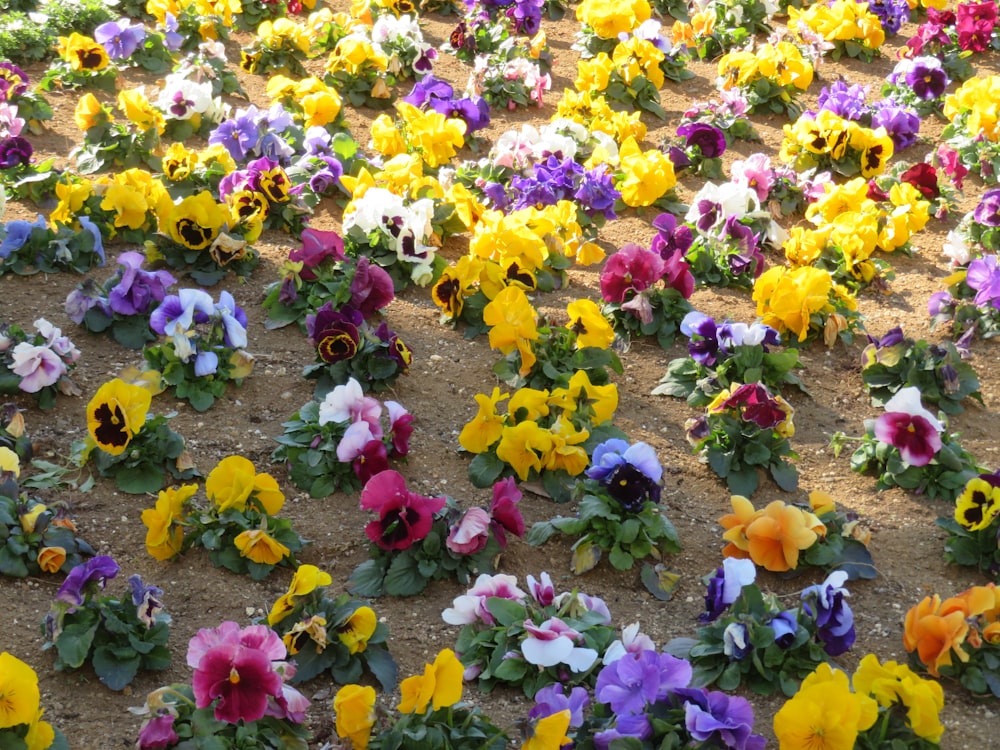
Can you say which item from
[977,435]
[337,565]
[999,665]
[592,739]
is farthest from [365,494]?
[977,435]

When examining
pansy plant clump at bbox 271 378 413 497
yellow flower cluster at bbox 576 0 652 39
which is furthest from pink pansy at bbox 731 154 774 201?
pansy plant clump at bbox 271 378 413 497

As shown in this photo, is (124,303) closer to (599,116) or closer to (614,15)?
(599,116)

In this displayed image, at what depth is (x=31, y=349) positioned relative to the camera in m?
4.05

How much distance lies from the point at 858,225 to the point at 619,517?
2.17 meters

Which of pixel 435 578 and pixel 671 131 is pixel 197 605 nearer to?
pixel 435 578

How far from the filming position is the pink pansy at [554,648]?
10.1 feet

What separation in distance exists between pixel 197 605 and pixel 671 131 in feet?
13.3

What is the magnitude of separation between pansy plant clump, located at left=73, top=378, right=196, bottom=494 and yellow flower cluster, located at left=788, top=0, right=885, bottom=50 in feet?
16.1

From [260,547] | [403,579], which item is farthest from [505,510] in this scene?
[260,547]

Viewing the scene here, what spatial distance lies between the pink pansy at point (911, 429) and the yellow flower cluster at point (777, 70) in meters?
3.10

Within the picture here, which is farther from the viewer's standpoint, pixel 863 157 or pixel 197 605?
pixel 863 157

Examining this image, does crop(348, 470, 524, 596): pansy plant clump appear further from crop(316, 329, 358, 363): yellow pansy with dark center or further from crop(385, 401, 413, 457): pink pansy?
crop(316, 329, 358, 363): yellow pansy with dark center

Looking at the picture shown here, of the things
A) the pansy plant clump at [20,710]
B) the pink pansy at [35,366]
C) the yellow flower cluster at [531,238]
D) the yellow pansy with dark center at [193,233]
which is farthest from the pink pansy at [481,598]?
the yellow pansy with dark center at [193,233]

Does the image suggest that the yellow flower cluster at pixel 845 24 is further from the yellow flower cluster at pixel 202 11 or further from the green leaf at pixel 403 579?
the green leaf at pixel 403 579
